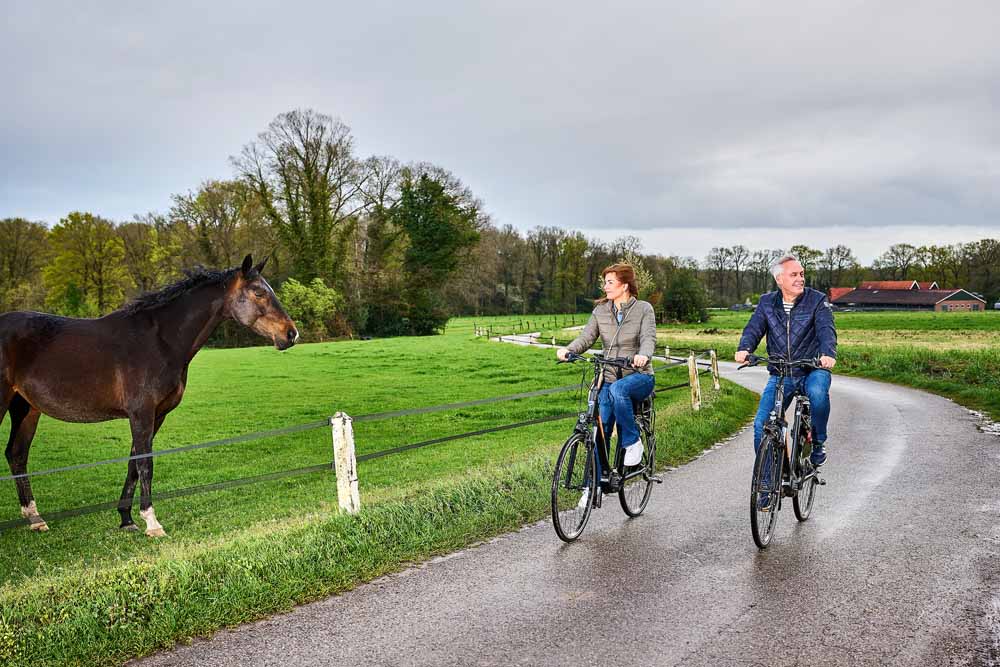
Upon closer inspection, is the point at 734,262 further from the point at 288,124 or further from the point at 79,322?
the point at 79,322

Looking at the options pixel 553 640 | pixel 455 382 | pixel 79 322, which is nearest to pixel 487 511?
pixel 553 640

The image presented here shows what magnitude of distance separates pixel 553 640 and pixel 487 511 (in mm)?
2774

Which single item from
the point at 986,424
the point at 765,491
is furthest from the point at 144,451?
the point at 986,424

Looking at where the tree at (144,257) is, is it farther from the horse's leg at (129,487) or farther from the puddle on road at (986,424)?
the puddle on road at (986,424)

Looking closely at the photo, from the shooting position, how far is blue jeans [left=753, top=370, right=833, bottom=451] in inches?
240

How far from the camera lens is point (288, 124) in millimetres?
48094

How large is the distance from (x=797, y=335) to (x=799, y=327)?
0.07 metres

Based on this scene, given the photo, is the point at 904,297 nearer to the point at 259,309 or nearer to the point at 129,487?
the point at 259,309

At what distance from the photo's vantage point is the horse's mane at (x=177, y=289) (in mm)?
7078

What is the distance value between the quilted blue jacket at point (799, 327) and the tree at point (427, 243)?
5137 centimetres

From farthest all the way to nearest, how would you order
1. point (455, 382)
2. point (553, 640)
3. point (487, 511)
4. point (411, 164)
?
point (411, 164)
point (455, 382)
point (487, 511)
point (553, 640)

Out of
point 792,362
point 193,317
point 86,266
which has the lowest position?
point 792,362

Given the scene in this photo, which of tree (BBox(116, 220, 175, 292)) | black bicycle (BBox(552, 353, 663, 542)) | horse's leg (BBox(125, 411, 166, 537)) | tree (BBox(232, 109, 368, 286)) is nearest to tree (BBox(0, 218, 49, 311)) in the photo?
tree (BBox(116, 220, 175, 292))

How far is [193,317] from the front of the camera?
7133mm
